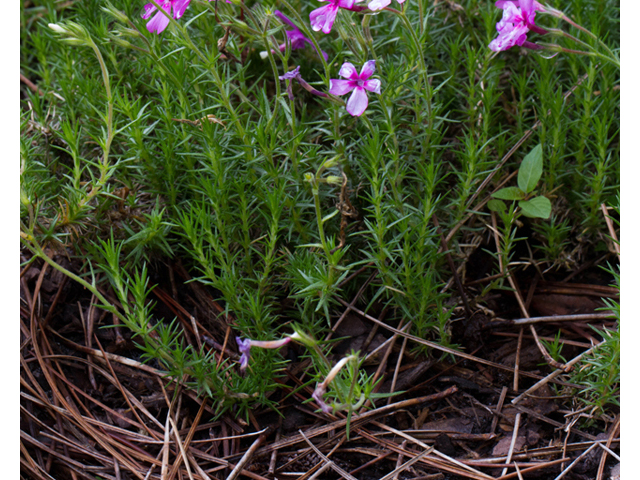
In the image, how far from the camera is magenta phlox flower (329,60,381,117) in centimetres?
220

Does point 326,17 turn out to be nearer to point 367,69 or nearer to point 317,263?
point 367,69

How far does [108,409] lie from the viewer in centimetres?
255

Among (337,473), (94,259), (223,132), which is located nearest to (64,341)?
(94,259)

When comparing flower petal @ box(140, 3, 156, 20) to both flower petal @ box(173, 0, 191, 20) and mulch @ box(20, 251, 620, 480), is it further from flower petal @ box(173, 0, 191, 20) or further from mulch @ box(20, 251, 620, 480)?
mulch @ box(20, 251, 620, 480)

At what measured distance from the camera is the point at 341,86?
2.22 m

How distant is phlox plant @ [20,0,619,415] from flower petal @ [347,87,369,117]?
0.04 ft

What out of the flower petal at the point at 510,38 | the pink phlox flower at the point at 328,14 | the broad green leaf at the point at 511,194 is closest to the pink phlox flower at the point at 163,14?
the pink phlox flower at the point at 328,14

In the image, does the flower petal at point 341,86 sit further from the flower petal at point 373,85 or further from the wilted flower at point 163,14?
the wilted flower at point 163,14

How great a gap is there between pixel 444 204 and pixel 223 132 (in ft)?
3.89

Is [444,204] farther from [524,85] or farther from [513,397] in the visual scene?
[513,397]

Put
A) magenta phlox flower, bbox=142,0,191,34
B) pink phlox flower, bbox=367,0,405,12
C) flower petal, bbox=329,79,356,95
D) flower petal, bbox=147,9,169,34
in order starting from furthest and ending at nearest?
flower petal, bbox=147,9,169,34, magenta phlox flower, bbox=142,0,191,34, flower petal, bbox=329,79,356,95, pink phlox flower, bbox=367,0,405,12

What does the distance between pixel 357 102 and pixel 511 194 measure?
3.30 feet

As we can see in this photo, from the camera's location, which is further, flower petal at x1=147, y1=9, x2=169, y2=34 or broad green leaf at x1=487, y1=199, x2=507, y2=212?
broad green leaf at x1=487, y1=199, x2=507, y2=212

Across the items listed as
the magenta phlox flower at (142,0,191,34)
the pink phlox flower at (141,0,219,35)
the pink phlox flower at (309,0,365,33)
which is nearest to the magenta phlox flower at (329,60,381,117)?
the pink phlox flower at (309,0,365,33)
